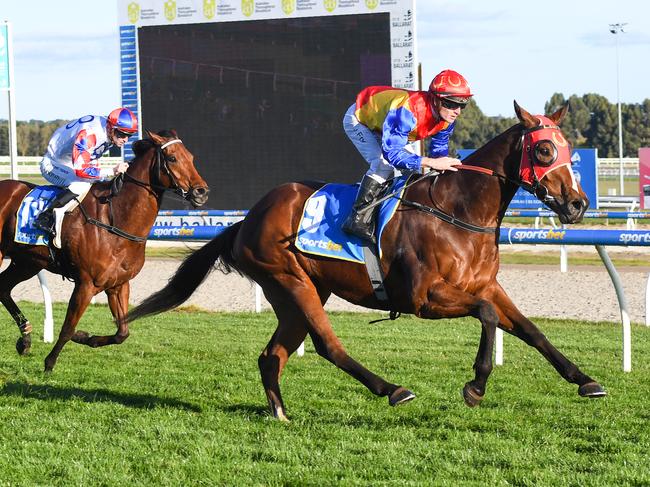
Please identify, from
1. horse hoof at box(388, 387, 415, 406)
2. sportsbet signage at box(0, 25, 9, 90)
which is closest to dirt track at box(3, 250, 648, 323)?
sportsbet signage at box(0, 25, 9, 90)

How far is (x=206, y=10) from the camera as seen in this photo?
1460cm

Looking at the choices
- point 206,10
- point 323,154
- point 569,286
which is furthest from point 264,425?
point 206,10

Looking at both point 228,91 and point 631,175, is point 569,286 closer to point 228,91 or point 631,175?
point 228,91

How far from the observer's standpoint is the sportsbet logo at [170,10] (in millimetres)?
14727

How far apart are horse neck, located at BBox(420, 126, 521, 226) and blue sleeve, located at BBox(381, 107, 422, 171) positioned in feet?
0.76

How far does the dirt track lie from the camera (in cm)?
946

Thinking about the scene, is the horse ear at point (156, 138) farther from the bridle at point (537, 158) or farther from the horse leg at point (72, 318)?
the bridle at point (537, 158)

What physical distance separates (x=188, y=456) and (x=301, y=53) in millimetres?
10430

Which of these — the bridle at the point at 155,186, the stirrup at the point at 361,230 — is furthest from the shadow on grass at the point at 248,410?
the bridle at the point at 155,186

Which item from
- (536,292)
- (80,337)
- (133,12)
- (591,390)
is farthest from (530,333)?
(133,12)

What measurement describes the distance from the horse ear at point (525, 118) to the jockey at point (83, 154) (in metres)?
3.04

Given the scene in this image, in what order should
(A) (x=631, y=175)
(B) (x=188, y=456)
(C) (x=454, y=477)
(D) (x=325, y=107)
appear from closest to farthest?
(C) (x=454, y=477)
(B) (x=188, y=456)
(D) (x=325, y=107)
(A) (x=631, y=175)

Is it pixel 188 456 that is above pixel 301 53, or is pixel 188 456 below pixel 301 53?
below

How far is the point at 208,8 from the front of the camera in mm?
14586
